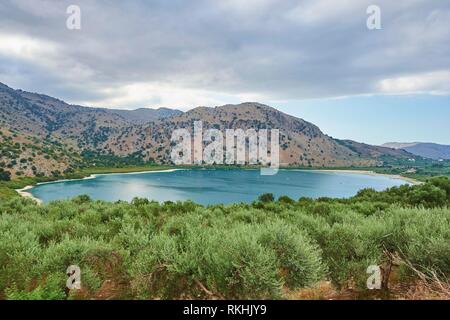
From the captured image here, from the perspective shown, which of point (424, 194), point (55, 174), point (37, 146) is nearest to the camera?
point (424, 194)

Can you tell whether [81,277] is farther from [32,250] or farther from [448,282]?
[448,282]

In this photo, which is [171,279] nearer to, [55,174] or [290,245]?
[290,245]

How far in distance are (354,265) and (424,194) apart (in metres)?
46.3

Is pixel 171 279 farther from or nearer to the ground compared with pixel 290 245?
nearer to the ground

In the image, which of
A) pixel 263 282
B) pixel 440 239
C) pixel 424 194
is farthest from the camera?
pixel 424 194

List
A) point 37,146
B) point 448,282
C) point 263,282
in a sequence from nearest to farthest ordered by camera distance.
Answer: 1. point 263,282
2. point 448,282
3. point 37,146

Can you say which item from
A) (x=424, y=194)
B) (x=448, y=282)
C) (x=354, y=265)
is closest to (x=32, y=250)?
(x=354, y=265)

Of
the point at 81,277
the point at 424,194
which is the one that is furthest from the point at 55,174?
the point at 81,277
